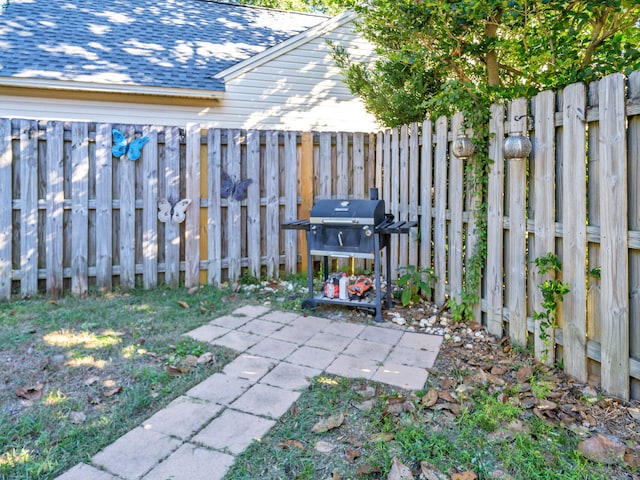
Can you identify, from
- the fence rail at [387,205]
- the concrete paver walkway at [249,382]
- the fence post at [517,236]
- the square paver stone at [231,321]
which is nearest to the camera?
the concrete paver walkway at [249,382]

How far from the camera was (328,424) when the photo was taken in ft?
6.95

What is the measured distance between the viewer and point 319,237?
401 cm

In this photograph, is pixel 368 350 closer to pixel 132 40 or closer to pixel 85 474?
pixel 85 474

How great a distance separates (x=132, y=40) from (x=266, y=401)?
8018mm

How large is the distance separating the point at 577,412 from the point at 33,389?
3059mm

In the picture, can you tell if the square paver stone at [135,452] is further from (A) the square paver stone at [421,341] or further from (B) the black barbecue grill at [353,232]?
(B) the black barbecue grill at [353,232]

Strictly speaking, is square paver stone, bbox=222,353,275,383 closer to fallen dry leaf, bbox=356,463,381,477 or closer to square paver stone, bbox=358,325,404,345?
square paver stone, bbox=358,325,404,345

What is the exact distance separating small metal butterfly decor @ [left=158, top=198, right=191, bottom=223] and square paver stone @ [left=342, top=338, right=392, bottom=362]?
2.52 meters

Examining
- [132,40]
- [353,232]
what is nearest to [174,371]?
[353,232]

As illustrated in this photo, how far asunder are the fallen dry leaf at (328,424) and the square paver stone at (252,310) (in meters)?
1.82

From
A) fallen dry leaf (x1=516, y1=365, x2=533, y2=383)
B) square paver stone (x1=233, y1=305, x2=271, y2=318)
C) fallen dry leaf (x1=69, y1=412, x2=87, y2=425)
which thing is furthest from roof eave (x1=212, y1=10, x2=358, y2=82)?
fallen dry leaf (x1=516, y1=365, x2=533, y2=383)

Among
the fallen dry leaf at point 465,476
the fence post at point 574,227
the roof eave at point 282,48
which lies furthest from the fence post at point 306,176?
the fallen dry leaf at point 465,476

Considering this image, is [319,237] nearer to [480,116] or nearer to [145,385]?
[480,116]

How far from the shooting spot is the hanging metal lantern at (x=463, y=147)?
3.38 meters
